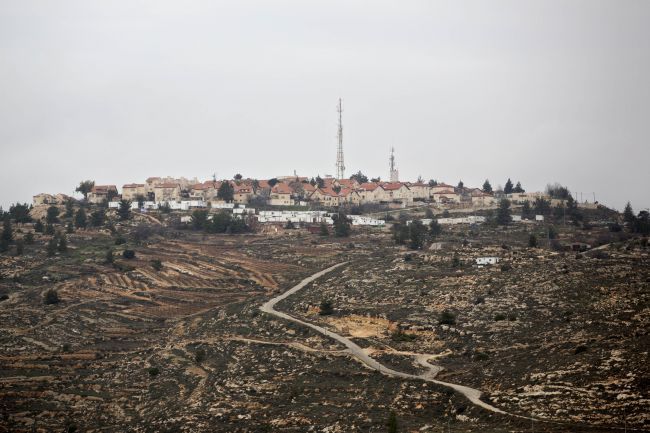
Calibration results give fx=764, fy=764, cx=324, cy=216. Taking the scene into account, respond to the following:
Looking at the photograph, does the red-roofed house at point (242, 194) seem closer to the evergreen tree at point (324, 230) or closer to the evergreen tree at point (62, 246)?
the evergreen tree at point (324, 230)

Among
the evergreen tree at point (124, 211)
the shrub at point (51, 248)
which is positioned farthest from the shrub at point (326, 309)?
the evergreen tree at point (124, 211)

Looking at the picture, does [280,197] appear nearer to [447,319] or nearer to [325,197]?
[325,197]

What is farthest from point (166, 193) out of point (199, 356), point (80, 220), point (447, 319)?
point (447, 319)

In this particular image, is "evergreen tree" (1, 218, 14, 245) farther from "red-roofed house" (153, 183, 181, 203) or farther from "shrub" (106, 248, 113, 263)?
"red-roofed house" (153, 183, 181, 203)

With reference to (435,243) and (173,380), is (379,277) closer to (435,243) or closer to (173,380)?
(435,243)

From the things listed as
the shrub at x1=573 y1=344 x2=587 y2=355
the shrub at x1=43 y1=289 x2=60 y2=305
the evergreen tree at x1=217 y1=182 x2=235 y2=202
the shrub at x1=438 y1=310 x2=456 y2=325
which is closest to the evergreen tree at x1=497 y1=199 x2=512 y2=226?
the evergreen tree at x1=217 y1=182 x2=235 y2=202

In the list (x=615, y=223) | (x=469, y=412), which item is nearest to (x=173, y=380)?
(x=469, y=412)
